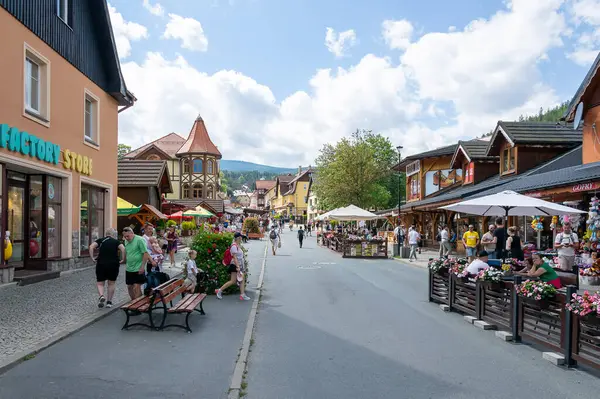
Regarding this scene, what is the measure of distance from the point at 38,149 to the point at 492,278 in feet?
38.6

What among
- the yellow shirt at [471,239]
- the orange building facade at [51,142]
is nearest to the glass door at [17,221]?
the orange building facade at [51,142]

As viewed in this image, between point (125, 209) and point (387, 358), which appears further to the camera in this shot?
point (125, 209)

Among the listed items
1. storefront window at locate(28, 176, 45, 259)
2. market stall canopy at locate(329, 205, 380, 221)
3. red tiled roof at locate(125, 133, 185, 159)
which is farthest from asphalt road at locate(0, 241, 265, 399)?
red tiled roof at locate(125, 133, 185, 159)

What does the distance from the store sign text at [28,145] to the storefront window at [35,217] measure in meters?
0.90

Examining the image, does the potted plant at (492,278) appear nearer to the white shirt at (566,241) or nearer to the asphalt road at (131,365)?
the asphalt road at (131,365)

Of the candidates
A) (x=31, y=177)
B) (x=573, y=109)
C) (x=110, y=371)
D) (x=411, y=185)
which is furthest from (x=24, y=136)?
(x=411, y=185)

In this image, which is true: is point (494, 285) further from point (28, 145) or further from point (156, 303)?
point (28, 145)

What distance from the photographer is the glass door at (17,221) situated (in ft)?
48.6

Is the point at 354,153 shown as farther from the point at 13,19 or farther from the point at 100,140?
the point at 13,19

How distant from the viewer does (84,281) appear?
48.1 ft

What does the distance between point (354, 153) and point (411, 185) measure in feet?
29.9

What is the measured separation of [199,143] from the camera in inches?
2557

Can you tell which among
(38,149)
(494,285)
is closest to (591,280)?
(494,285)

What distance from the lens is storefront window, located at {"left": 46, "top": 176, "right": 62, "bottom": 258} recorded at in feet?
52.7
